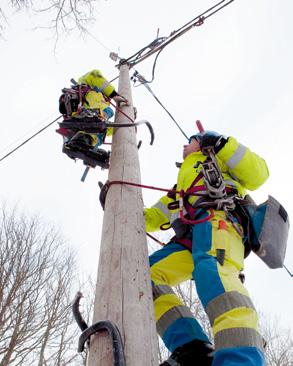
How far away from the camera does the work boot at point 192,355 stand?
169 cm

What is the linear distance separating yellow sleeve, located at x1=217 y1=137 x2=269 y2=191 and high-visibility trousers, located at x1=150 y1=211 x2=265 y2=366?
0.42 meters

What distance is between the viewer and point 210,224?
6.06 ft

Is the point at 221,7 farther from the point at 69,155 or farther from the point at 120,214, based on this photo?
the point at 120,214

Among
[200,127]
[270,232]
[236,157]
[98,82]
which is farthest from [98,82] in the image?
[270,232]

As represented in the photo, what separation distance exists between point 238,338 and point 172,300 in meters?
0.72

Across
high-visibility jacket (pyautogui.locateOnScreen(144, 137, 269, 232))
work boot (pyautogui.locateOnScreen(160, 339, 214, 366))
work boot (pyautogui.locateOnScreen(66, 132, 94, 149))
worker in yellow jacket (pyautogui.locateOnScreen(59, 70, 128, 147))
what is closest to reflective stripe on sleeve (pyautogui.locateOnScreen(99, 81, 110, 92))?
worker in yellow jacket (pyautogui.locateOnScreen(59, 70, 128, 147))

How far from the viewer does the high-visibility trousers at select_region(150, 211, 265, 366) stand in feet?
4.30

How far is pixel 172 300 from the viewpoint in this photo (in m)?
2.00

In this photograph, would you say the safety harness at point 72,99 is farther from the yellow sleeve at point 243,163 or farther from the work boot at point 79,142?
the yellow sleeve at point 243,163

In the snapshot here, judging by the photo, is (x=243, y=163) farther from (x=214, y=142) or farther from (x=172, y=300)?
(x=172, y=300)

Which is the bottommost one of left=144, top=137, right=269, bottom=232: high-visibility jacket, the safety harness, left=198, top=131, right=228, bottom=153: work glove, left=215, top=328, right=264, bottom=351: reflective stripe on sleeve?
left=215, top=328, right=264, bottom=351: reflective stripe on sleeve

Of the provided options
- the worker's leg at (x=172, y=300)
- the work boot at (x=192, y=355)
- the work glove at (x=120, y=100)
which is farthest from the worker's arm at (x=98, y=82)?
the work boot at (x=192, y=355)

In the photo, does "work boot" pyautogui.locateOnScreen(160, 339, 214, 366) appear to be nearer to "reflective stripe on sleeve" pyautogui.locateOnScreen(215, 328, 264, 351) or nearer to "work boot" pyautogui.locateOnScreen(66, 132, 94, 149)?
"reflective stripe on sleeve" pyautogui.locateOnScreen(215, 328, 264, 351)

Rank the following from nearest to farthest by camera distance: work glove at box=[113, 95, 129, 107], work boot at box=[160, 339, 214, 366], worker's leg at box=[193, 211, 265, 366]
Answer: worker's leg at box=[193, 211, 265, 366], work boot at box=[160, 339, 214, 366], work glove at box=[113, 95, 129, 107]
